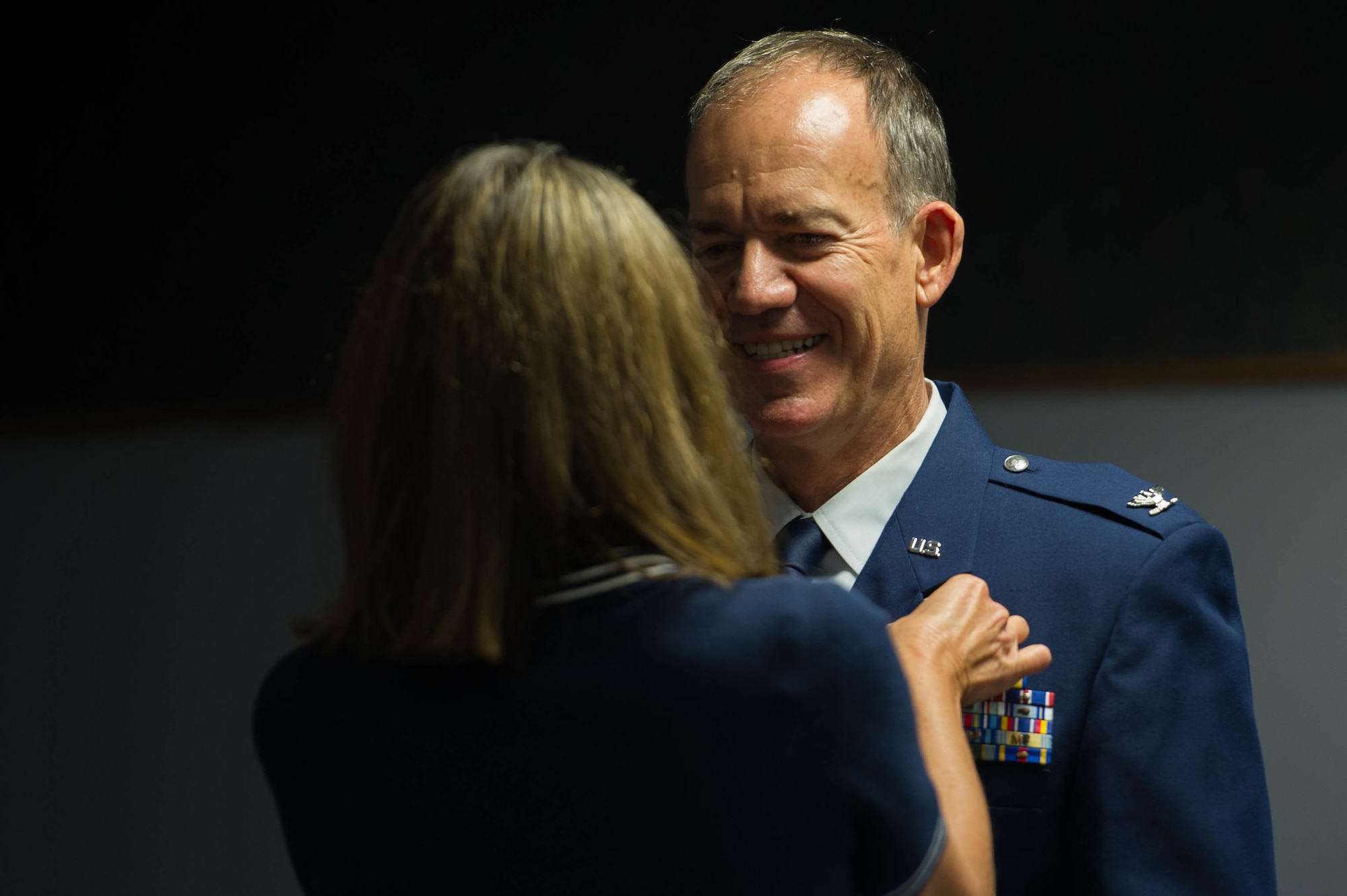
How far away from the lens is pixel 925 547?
4.27 feet

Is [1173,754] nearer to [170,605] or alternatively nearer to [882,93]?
[882,93]

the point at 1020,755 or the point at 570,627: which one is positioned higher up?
the point at 570,627

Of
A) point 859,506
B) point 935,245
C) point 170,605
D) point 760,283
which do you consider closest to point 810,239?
point 760,283

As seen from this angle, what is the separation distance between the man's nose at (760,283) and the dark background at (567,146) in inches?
51.0

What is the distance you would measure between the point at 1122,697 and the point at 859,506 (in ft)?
1.09

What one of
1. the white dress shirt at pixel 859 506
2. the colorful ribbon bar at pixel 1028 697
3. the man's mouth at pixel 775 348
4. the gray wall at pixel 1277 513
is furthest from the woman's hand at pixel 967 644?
the gray wall at pixel 1277 513

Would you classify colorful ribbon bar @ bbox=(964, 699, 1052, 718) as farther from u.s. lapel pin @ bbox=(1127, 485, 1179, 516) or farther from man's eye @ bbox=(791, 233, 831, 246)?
man's eye @ bbox=(791, 233, 831, 246)

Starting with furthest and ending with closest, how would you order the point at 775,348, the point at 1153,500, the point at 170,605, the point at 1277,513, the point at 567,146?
the point at 170,605 → the point at 567,146 → the point at 1277,513 → the point at 775,348 → the point at 1153,500

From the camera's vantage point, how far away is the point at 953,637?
1.10m

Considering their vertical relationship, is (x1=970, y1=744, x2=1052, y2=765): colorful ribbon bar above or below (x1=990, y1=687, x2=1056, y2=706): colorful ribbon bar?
below

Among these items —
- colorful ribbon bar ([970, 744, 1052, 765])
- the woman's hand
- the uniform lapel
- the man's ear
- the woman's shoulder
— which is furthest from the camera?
the man's ear

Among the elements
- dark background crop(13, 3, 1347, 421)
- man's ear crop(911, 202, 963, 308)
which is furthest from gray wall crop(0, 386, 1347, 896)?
man's ear crop(911, 202, 963, 308)

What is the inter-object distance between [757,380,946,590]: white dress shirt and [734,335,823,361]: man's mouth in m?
0.13

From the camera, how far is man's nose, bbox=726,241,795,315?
1.34 metres
